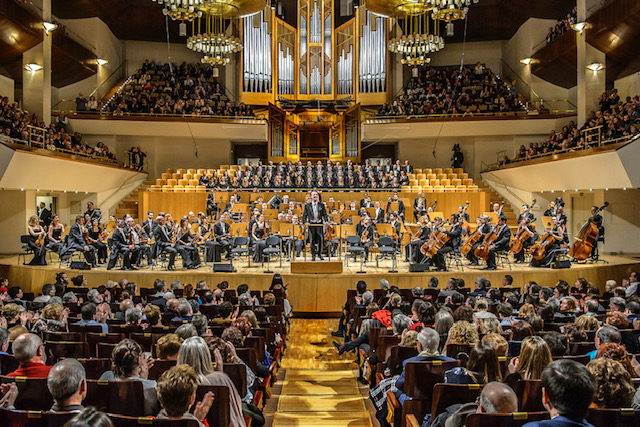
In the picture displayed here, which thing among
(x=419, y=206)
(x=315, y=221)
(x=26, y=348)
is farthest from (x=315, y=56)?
(x=26, y=348)

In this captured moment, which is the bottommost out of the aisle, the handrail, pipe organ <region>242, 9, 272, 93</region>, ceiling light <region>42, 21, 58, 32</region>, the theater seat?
the aisle

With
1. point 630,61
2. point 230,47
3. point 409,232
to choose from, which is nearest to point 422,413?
point 409,232

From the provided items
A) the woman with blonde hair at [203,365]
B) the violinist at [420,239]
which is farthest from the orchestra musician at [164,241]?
the woman with blonde hair at [203,365]

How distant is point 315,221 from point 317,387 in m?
5.99

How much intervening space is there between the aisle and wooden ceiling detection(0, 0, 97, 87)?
11241mm

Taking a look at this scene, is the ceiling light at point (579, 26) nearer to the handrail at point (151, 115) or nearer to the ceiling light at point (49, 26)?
the handrail at point (151, 115)

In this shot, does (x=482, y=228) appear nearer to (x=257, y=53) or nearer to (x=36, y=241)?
(x=36, y=241)

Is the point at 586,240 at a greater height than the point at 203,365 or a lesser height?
greater

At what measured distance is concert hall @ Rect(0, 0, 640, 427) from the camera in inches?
116

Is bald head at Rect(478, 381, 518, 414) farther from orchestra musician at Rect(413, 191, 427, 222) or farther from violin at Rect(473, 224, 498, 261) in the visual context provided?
orchestra musician at Rect(413, 191, 427, 222)

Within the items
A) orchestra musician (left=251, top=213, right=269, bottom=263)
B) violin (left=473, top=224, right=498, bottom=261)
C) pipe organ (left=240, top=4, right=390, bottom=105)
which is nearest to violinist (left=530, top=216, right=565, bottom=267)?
violin (left=473, top=224, right=498, bottom=261)

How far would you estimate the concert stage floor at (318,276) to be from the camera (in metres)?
9.02

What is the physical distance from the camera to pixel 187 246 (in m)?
10.2

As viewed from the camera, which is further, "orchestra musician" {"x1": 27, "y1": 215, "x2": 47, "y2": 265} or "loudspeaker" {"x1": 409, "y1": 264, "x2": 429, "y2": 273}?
"orchestra musician" {"x1": 27, "y1": 215, "x2": 47, "y2": 265}
